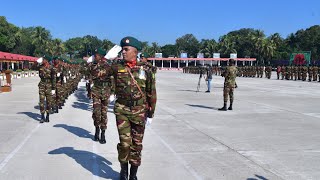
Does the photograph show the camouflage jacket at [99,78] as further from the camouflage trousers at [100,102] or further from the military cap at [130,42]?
the military cap at [130,42]

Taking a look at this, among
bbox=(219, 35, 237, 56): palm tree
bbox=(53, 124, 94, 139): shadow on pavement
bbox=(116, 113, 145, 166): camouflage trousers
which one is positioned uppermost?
bbox=(219, 35, 237, 56): palm tree

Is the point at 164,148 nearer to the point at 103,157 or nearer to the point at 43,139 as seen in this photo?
the point at 103,157

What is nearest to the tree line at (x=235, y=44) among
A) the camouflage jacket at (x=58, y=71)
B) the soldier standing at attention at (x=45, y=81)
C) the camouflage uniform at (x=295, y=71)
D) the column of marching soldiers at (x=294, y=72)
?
the column of marching soldiers at (x=294, y=72)

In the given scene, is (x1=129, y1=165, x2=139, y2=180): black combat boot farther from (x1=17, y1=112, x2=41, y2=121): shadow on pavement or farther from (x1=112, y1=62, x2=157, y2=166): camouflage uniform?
(x1=17, y1=112, x2=41, y2=121): shadow on pavement

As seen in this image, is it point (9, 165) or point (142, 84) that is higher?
point (142, 84)

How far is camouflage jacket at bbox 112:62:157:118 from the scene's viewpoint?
17.5ft

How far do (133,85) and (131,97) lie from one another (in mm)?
158

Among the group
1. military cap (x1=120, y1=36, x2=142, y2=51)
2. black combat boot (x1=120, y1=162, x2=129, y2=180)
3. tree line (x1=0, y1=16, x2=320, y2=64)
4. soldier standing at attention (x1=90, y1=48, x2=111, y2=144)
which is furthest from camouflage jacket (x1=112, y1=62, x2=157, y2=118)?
tree line (x1=0, y1=16, x2=320, y2=64)

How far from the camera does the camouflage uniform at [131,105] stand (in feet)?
17.6

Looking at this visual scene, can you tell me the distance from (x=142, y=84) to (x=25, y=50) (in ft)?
335

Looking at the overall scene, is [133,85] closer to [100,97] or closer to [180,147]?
[180,147]

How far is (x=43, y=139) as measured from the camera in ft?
28.9

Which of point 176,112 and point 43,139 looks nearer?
point 43,139

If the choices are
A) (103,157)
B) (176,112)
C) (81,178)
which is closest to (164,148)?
(103,157)
